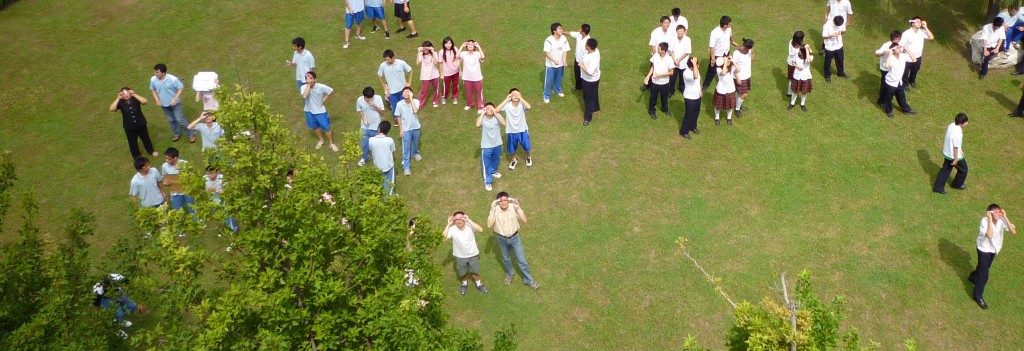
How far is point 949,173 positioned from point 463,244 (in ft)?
30.0

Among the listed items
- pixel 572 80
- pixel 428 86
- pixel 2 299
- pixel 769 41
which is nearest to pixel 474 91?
pixel 428 86

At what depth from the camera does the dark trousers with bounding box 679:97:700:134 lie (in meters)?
14.6

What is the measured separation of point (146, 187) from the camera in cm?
1248

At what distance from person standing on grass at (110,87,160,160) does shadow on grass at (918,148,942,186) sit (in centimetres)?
1515

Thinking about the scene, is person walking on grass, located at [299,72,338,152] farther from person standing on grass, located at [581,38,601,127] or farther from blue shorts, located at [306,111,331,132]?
person standing on grass, located at [581,38,601,127]

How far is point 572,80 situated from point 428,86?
3417 mm

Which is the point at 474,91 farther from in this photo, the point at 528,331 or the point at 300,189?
the point at 300,189

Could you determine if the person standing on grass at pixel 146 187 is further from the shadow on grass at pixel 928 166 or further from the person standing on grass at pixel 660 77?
the shadow on grass at pixel 928 166

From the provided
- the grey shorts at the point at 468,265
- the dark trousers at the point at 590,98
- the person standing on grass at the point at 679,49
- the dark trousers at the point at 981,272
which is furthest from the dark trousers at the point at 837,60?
the grey shorts at the point at 468,265

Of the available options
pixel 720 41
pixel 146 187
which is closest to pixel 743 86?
pixel 720 41

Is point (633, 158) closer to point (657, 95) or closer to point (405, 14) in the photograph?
point (657, 95)

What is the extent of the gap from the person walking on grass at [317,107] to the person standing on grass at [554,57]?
453cm

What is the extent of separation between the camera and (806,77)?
1553cm

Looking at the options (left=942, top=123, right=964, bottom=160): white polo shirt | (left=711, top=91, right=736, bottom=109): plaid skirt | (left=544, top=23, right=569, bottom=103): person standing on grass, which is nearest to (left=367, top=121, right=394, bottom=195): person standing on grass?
(left=544, top=23, right=569, bottom=103): person standing on grass
